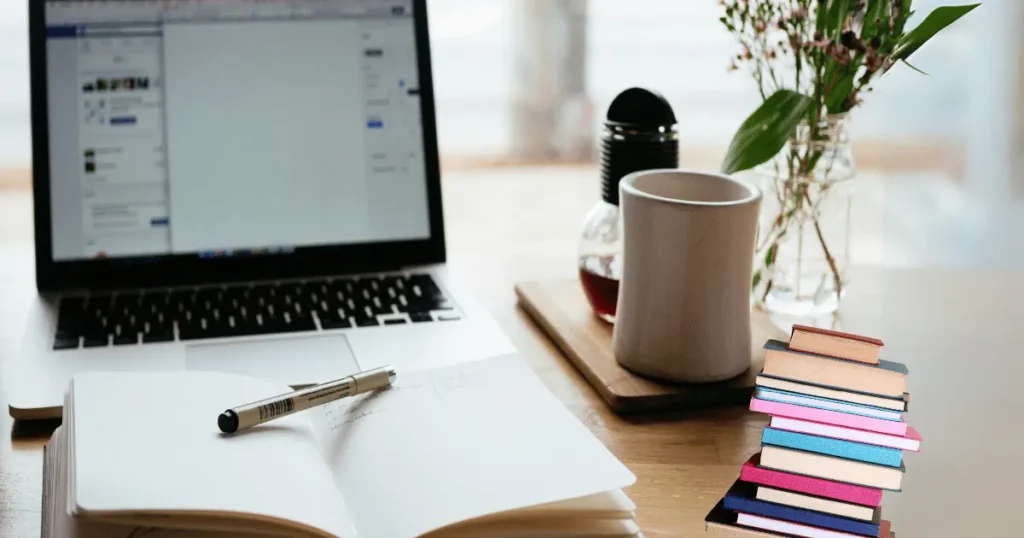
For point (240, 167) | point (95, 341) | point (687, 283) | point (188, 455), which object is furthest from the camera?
point (240, 167)

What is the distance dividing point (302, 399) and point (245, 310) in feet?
0.99

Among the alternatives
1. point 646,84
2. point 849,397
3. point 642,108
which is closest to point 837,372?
point 849,397

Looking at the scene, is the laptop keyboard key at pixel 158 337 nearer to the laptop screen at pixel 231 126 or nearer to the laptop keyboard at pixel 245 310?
the laptop keyboard at pixel 245 310

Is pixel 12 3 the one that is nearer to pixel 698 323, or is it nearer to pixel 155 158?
pixel 155 158

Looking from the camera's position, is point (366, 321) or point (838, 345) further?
point (366, 321)

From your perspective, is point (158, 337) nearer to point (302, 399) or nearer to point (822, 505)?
point (302, 399)

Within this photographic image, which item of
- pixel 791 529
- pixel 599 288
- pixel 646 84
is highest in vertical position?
pixel 646 84

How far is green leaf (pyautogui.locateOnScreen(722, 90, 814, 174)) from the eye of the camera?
88 cm

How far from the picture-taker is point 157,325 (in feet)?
3.05

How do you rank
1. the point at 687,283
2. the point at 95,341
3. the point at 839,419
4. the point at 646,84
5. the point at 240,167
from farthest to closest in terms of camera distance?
the point at 646,84 < the point at 240,167 < the point at 95,341 < the point at 687,283 < the point at 839,419

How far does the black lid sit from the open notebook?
290 mm

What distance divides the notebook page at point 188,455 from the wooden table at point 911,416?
0.09m

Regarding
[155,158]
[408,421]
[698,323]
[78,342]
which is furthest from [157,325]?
[698,323]

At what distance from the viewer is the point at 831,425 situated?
47cm
